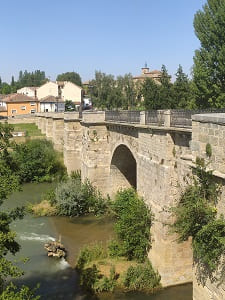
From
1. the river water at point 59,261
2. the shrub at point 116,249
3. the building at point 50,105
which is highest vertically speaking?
the building at point 50,105

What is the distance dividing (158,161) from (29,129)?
41848mm

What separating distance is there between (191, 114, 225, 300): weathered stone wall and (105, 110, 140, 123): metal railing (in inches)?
333

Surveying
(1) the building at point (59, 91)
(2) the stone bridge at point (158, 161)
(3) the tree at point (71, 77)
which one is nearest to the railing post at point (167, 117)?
(2) the stone bridge at point (158, 161)

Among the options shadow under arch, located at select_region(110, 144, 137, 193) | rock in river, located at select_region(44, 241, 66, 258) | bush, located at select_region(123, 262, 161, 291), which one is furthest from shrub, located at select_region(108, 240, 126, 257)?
shadow under arch, located at select_region(110, 144, 137, 193)

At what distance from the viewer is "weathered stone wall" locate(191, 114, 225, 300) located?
23.7ft

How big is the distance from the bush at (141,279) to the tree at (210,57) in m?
16.3

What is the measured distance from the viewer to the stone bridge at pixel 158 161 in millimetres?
8016

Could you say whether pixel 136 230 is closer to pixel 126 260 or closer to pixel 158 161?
pixel 126 260

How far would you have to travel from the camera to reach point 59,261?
16.5 metres

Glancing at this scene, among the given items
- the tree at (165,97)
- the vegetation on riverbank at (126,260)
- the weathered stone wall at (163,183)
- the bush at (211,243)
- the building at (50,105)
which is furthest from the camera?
the building at (50,105)

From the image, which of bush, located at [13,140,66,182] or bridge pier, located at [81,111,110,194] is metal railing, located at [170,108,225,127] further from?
bush, located at [13,140,66,182]

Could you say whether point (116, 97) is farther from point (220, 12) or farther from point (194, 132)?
point (194, 132)

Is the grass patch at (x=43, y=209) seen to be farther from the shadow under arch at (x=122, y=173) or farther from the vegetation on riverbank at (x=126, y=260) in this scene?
the vegetation on riverbank at (x=126, y=260)

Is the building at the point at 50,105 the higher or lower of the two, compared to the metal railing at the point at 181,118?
higher
